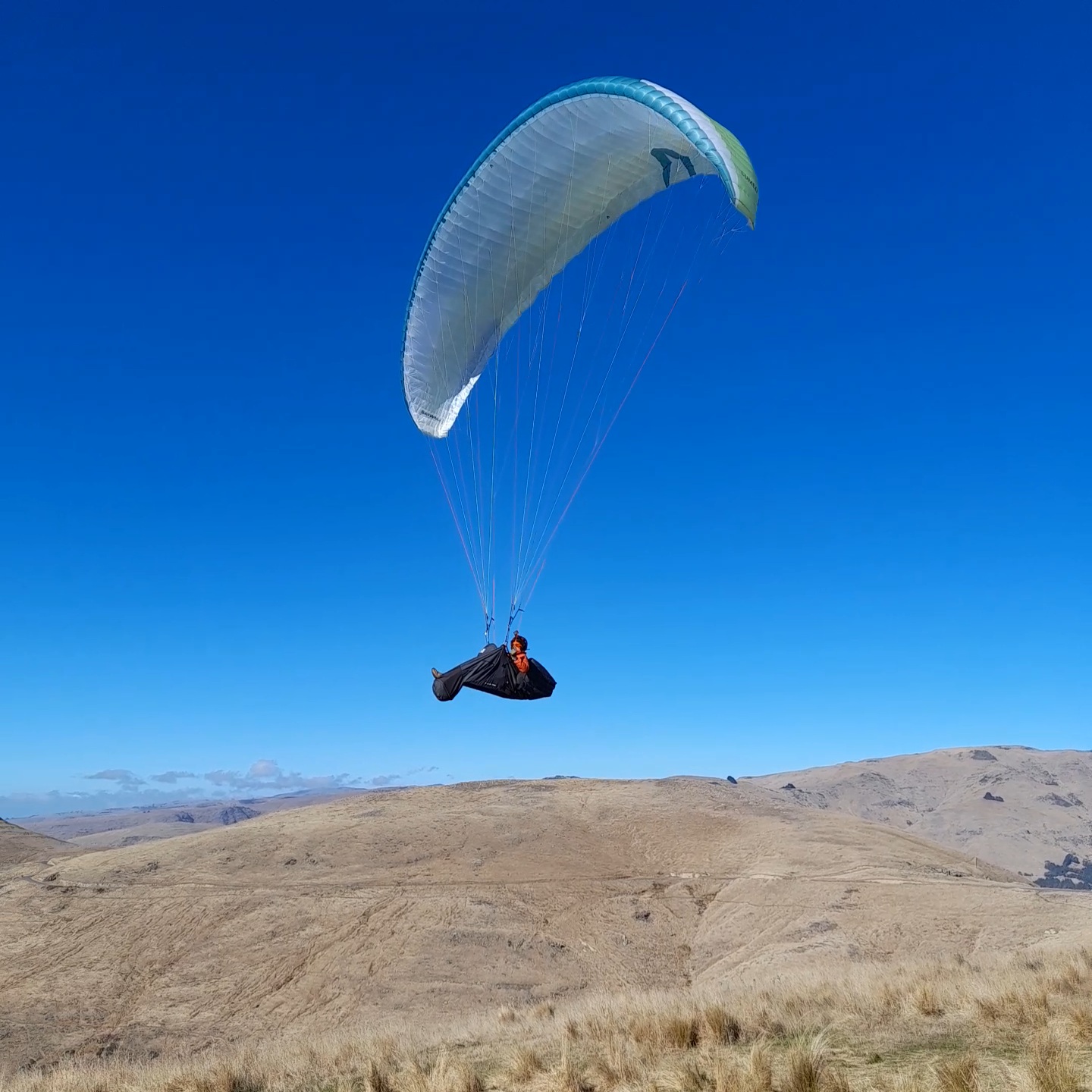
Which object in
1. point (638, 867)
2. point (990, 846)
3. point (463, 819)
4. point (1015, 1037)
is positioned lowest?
point (1015, 1037)

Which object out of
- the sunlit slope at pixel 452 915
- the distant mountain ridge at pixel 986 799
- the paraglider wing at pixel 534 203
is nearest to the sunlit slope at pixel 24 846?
the sunlit slope at pixel 452 915

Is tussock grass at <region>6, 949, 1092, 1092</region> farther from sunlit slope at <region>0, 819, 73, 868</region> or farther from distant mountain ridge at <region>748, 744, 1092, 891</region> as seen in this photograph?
distant mountain ridge at <region>748, 744, 1092, 891</region>

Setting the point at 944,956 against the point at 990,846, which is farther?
the point at 990,846

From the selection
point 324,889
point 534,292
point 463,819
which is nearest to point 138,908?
point 324,889

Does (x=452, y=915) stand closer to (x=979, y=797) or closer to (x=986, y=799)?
(x=986, y=799)

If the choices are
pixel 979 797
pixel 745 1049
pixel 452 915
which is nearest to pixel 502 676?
pixel 745 1049

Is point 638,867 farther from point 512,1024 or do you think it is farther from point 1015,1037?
point 1015,1037

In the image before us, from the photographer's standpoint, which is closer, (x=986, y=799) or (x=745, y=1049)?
(x=745, y=1049)

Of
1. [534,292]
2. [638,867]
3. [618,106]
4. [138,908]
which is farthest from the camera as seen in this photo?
[638,867]
